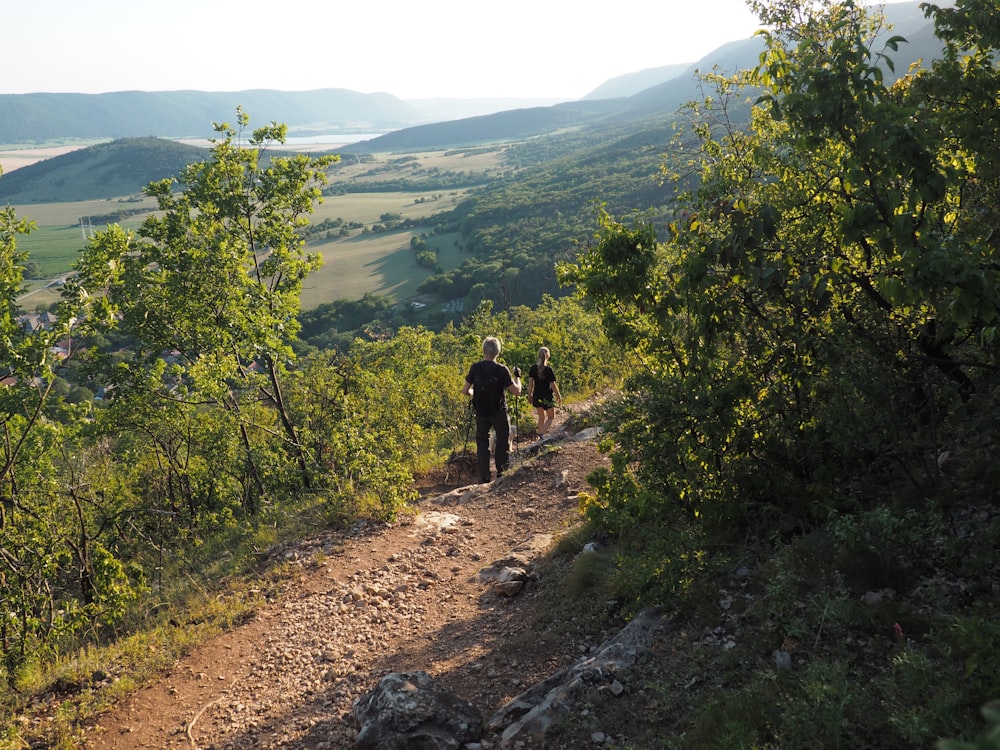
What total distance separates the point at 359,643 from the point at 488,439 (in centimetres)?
423

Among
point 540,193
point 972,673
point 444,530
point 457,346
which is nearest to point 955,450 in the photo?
point 972,673

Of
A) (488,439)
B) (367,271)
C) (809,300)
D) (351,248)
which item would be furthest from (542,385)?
(351,248)

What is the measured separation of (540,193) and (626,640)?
13198cm

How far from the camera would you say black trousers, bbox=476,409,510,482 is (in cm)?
940

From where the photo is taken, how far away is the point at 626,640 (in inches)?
167

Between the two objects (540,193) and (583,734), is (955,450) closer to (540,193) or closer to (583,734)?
(583,734)

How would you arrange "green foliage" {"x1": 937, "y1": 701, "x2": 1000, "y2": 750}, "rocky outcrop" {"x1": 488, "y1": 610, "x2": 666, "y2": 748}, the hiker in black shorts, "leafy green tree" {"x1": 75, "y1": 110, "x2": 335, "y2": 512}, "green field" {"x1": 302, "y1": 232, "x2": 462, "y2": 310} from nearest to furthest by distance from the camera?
"green foliage" {"x1": 937, "y1": 701, "x2": 1000, "y2": 750} < "rocky outcrop" {"x1": 488, "y1": 610, "x2": 666, "y2": 748} < "leafy green tree" {"x1": 75, "y1": 110, "x2": 335, "y2": 512} < the hiker in black shorts < "green field" {"x1": 302, "y1": 232, "x2": 462, "y2": 310}

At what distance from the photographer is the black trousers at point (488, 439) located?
9398mm

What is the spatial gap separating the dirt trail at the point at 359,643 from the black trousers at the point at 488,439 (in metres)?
1.33

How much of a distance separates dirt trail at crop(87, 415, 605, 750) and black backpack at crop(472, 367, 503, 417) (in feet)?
5.04

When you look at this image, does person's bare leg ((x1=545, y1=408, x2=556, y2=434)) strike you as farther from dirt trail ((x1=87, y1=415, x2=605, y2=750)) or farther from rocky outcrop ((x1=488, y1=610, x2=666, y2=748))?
rocky outcrop ((x1=488, y1=610, x2=666, y2=748))

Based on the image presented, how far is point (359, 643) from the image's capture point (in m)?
5.72

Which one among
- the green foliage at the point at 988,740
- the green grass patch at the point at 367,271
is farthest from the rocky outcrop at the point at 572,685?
the green grass patch at the point at 367,271

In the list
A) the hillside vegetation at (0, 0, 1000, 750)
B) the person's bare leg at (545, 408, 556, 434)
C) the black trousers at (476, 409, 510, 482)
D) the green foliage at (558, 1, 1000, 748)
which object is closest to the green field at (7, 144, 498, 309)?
the person's bare leg at (545, 408, 556, 434)
